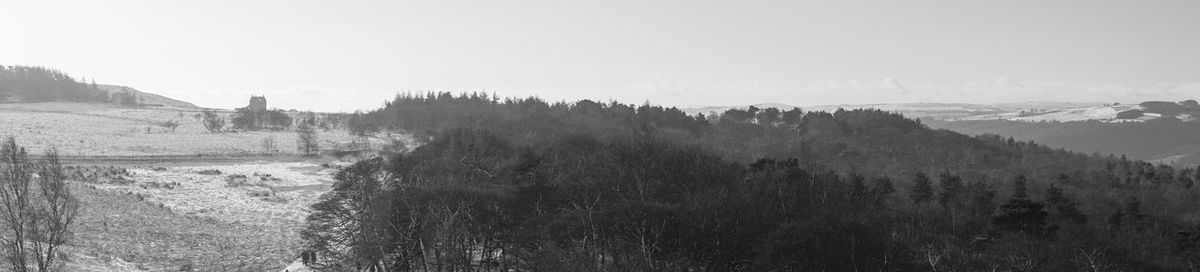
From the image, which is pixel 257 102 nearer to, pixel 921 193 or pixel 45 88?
pixel 45 88

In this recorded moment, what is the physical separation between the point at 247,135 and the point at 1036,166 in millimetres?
101308

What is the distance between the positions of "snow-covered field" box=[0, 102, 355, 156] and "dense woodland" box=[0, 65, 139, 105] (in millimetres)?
26011

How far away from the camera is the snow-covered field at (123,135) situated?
232ft

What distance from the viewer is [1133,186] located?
267 ft

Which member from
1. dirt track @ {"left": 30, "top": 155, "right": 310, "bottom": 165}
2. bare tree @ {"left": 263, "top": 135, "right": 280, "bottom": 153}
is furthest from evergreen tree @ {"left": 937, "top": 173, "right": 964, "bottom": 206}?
bare tree @ {"left": 263, "top": 135, "right": 280, "bottom": 153}

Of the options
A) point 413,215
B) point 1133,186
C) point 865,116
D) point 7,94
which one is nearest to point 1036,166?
point 1133,186

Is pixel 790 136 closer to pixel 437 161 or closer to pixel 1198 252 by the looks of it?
pixel 1198 252

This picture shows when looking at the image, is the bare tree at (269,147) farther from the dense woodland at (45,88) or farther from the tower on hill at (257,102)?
the dense woodland at (45,88)

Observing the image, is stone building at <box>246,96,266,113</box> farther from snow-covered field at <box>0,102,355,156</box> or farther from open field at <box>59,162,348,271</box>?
open field at <box>59,162,348,271</box>

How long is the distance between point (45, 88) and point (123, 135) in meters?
75.9

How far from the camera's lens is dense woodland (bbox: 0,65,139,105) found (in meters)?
130

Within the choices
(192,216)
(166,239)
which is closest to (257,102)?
(192,216)

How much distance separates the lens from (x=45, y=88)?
137 meters

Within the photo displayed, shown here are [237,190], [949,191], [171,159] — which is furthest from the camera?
[171,159]
